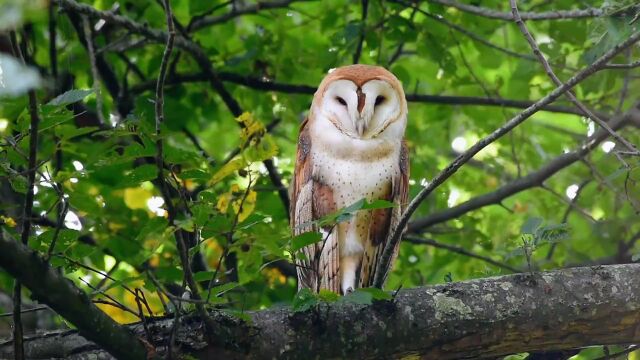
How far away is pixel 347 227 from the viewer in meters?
4.43

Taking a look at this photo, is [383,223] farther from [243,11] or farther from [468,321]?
[243,11]

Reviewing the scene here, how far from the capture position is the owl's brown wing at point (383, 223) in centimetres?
445

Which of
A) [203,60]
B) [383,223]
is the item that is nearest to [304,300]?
[383,223]

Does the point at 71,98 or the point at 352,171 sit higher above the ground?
the point at 352,171

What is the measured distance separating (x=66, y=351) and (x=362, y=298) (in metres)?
1.00

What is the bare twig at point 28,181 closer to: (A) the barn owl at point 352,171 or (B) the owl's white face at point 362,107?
(A) the barn owl at point 352,171

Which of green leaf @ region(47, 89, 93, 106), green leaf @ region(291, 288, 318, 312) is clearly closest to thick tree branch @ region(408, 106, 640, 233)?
green leaf @ region(291, 288, 318, 312)

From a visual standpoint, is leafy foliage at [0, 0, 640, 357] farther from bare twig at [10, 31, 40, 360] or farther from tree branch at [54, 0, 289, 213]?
bare twig at [10, 31, 40, 360]

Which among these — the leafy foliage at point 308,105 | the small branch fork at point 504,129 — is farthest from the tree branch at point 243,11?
the small branch fork at point 504,129

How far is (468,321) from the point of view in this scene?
3219 mm

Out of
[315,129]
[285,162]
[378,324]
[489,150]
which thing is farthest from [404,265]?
[378,324]

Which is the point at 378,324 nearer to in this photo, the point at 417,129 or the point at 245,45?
the point at 245,45

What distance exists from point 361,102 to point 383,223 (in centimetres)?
61

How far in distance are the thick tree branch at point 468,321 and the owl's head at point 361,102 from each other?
1.31m
